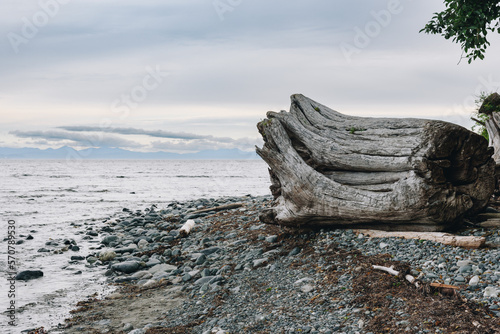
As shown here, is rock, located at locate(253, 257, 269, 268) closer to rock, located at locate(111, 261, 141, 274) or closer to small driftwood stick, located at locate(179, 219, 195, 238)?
rock, located at locate(111, 261, 141, 274)

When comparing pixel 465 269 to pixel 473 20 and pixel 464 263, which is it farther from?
pixel 473 20

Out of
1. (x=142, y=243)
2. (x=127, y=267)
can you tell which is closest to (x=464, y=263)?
(x=127, y=267)

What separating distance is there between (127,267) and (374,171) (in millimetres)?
6771

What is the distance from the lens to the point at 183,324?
22.6 ft

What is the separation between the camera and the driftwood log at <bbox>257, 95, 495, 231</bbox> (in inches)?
320

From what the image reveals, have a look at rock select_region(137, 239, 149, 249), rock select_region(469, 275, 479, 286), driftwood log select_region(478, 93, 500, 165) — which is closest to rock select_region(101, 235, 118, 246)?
rock select_region(137, 239, 149, 249)

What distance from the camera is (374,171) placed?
9.11 metres

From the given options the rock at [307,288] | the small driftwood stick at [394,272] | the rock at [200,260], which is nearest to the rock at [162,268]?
the rock at [200,260]

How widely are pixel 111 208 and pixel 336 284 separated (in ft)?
69.8

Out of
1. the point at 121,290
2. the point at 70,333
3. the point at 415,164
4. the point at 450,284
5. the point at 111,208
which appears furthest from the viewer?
the point at 111,208

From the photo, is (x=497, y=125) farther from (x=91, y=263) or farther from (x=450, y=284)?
(x=91, y=263)

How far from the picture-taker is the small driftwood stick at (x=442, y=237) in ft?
22.9

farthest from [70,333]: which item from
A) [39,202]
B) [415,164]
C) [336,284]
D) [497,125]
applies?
[39,202]

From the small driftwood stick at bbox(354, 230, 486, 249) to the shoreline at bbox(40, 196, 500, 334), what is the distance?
190mm
